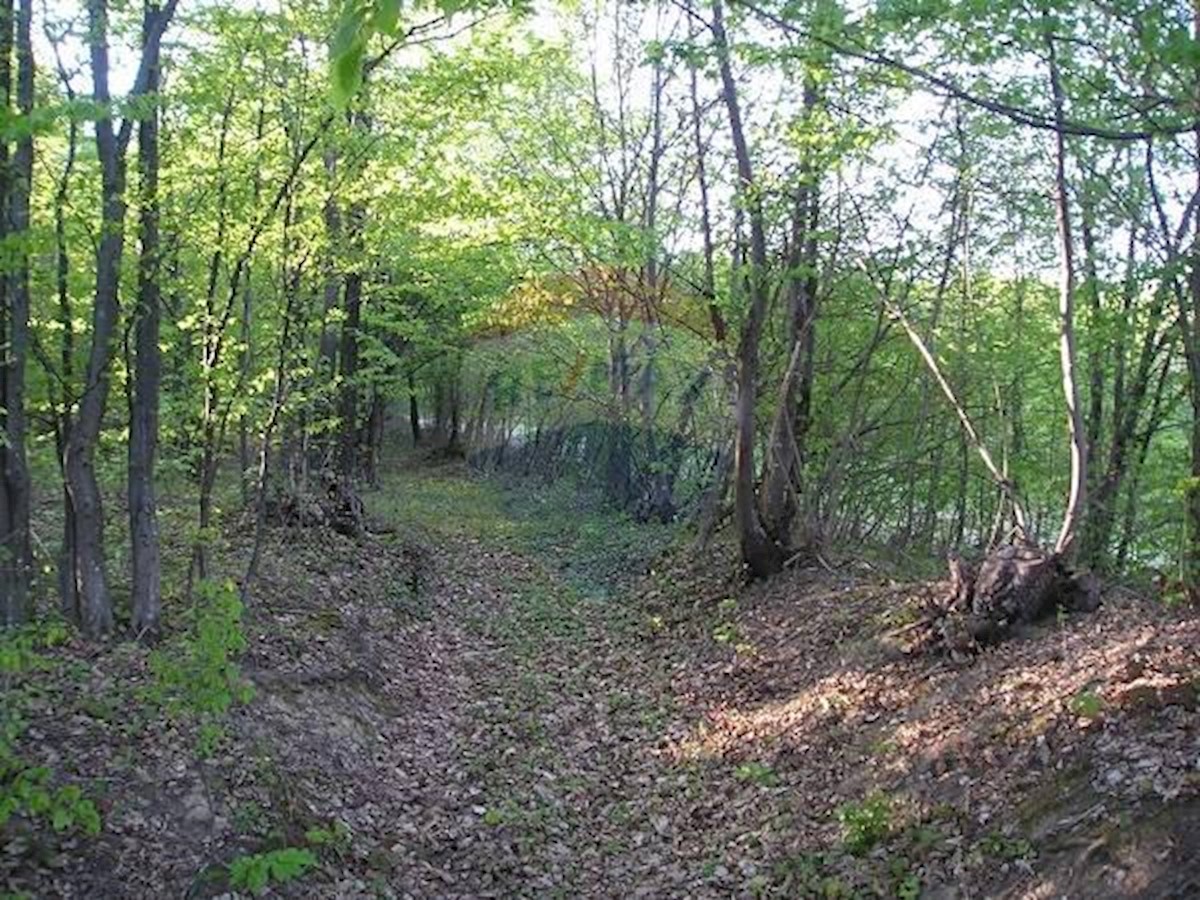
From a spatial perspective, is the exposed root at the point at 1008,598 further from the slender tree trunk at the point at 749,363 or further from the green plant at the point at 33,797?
the green plant at the point at 33,797

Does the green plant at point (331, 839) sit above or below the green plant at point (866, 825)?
below

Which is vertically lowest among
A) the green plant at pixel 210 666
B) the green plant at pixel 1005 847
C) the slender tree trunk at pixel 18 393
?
the green plant at pixel 1005 847

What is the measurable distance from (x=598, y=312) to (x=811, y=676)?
1318 cm

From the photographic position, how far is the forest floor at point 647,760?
17.4ft

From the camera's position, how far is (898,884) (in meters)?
5.49

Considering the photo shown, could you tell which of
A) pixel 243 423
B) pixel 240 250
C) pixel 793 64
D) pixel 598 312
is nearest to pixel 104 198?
pixel 240 250

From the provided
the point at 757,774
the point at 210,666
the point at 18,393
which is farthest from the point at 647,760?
the point at 18,393

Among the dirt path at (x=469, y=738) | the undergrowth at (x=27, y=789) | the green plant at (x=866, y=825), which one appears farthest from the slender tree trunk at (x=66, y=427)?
the green plant at (x=866, y=825)

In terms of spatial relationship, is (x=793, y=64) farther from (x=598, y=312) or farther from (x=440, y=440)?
(x=440, y=440)

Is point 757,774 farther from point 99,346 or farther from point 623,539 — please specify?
point 623,539

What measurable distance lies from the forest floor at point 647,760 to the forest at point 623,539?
0.04 metres

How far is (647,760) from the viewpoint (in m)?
8.45

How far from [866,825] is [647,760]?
2.67 metres

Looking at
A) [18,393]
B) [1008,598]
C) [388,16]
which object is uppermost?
[388,16]
